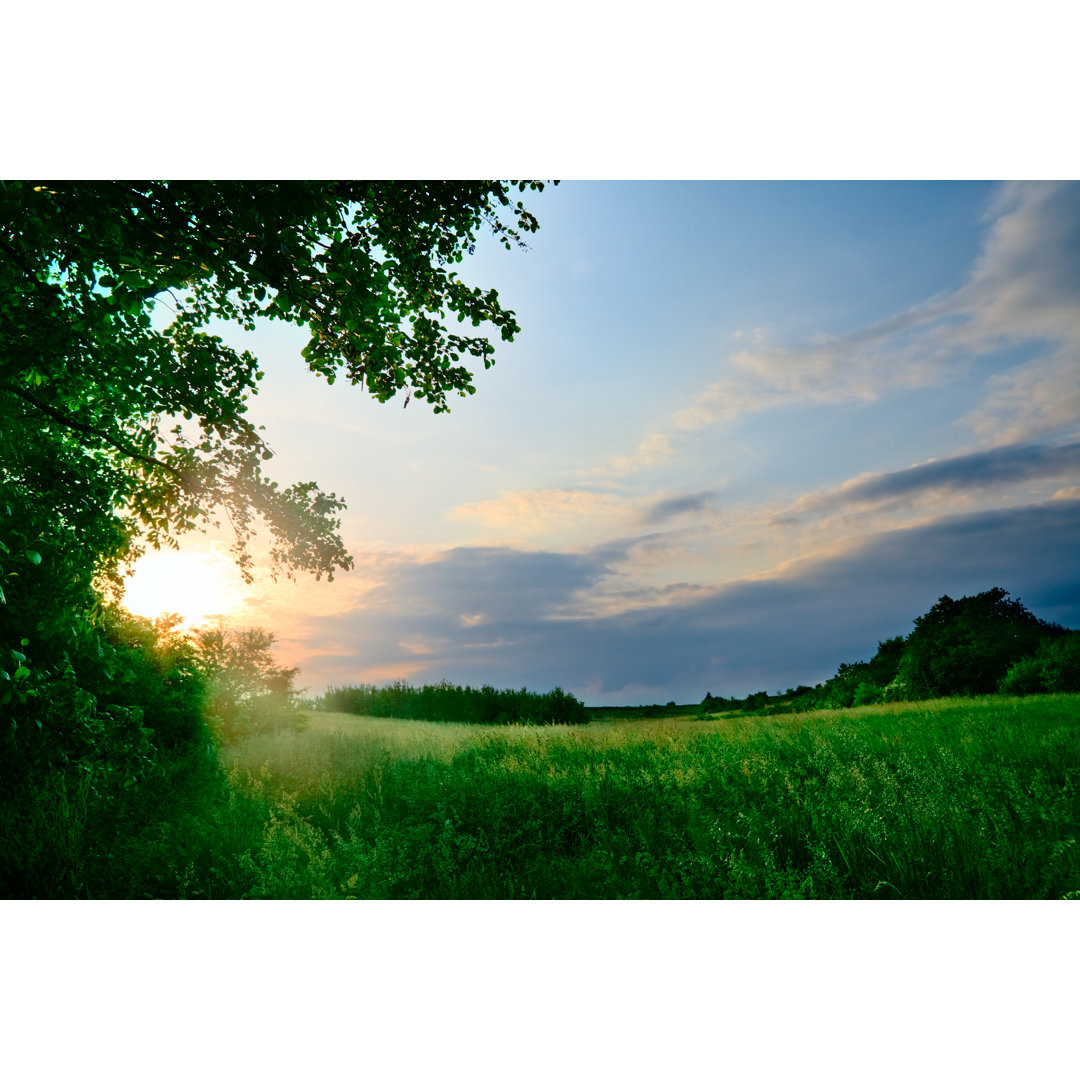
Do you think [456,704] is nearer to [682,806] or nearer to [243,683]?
[243,683]

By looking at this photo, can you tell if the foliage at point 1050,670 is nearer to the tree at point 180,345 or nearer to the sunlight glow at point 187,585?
the tree at point 180,345

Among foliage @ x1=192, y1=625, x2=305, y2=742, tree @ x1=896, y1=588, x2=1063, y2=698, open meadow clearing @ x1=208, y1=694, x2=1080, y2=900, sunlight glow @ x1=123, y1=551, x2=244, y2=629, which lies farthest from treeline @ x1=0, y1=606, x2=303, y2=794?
tree @ x1=896, y1=588, x2=1063, y2=698

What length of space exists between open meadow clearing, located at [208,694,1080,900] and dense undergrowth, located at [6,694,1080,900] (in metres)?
0.01

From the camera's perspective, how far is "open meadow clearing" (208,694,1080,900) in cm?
314

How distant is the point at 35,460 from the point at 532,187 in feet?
11.7

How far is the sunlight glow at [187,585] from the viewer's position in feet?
13.5

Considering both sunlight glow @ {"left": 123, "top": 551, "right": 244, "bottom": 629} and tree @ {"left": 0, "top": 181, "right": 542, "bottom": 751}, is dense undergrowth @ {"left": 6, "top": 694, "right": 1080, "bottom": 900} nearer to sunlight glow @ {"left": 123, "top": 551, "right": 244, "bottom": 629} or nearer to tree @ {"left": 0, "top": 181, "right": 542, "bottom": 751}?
sunlight glow @ {"left": 123, "top": 551, "right": 244, "bottom": 629}

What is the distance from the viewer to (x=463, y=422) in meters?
4.18

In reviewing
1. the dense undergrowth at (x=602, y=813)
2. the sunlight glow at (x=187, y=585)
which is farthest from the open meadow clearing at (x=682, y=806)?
the sunlight glow at (x=187, y=585)

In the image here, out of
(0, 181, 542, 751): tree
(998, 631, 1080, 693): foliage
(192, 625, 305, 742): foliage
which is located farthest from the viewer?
(192, 625, 305, 742): foliage

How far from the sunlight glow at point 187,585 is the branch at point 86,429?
568 millimetres
